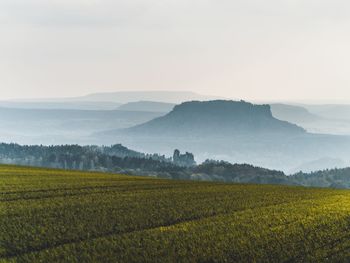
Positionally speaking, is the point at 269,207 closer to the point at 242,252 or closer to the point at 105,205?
the point at 105,205

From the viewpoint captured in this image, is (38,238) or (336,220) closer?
(38,238)

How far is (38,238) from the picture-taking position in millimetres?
23672

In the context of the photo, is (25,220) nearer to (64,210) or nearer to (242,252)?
(64,210)

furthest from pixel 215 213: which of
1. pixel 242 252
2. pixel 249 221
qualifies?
pixel 242 252

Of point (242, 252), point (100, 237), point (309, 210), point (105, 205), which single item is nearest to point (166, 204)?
point (105, 205)

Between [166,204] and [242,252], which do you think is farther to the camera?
[166,204]

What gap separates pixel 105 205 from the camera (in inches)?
1453

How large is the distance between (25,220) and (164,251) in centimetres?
1038

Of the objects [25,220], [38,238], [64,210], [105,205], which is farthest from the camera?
[105,205]

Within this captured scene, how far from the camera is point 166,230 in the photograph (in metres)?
26.8

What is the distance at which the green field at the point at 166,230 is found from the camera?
21.5m

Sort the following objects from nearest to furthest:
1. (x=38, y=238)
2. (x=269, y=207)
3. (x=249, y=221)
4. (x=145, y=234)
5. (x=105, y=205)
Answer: (x=38, y=238) < (x=145, y=234) < (x=249, y=221) < (x=105, y=205) < (x=269, y=207)

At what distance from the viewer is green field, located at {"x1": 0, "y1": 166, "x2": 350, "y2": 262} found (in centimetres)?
2155

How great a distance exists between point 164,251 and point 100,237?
410cm
